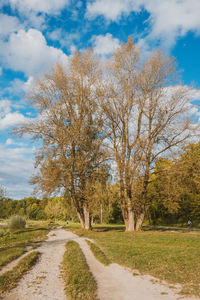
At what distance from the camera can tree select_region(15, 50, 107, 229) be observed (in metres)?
19.6

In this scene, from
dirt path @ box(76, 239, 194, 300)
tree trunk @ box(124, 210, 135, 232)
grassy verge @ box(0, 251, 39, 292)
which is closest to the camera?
dirt path @ box(76, 239, 194, 300)

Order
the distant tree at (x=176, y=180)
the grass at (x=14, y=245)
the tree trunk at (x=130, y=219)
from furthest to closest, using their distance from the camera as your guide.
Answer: the tree trunk at (x=130, y=219), the distant tree at (x=176, y=180), the grass at (x=14, y=245)

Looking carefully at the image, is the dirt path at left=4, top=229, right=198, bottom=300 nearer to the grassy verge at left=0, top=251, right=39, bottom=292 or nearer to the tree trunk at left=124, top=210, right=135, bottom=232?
the grassy verge at left=0, top=251, right=39, bottom=292

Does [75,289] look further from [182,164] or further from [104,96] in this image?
[104,96]

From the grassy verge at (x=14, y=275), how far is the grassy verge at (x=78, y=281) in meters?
1.21

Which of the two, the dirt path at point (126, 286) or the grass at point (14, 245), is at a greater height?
the grass at point (14, 245)

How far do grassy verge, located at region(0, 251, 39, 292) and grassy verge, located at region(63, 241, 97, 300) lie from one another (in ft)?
3.97

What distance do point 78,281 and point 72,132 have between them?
621 inches

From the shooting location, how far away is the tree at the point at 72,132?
1964 centimetres

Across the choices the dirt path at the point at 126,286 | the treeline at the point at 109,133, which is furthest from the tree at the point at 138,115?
the dirt path at the point at 126,286

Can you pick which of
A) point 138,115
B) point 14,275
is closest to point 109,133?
point 138,115

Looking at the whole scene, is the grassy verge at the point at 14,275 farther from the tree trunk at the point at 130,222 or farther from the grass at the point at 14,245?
the tree trunk at the point at 130,222

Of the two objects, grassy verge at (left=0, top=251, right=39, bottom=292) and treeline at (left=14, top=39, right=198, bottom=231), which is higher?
treeline at (left=14, top=39, right=198, bottom=231)

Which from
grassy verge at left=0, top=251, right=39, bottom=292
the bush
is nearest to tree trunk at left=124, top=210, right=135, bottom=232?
the bush
